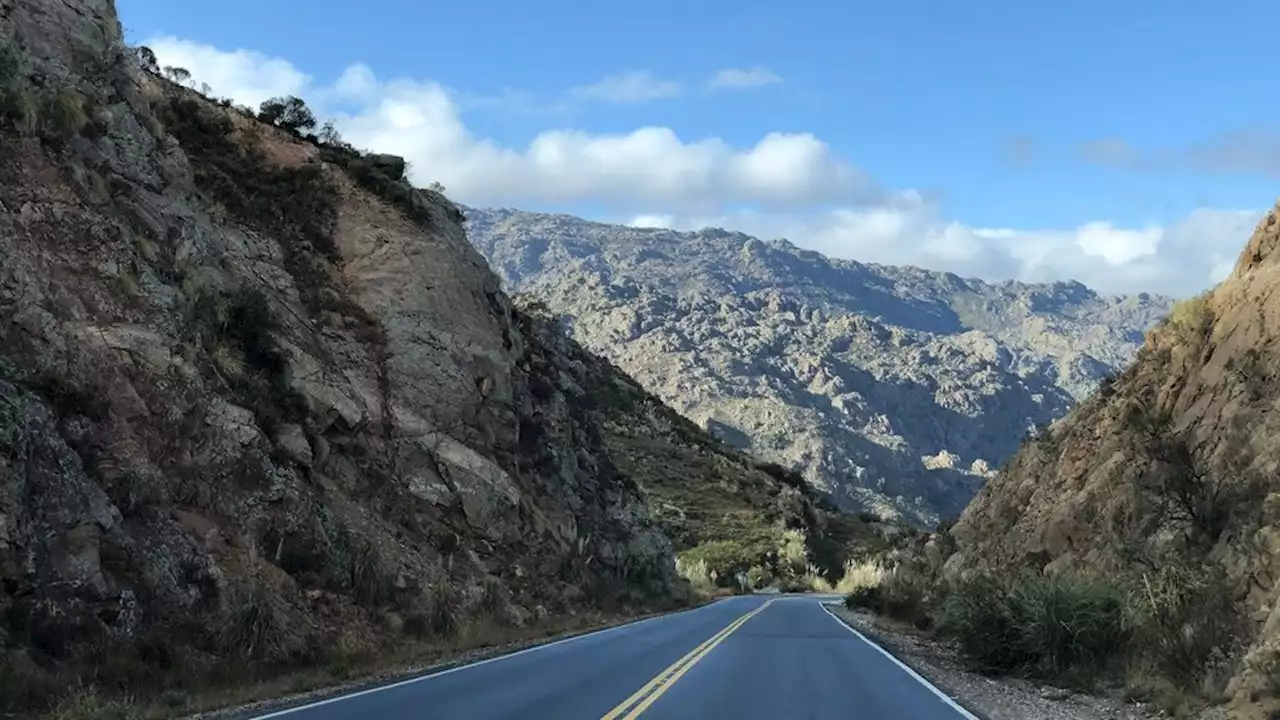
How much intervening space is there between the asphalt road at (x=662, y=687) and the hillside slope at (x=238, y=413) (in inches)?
90.8

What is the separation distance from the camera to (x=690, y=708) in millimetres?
13242

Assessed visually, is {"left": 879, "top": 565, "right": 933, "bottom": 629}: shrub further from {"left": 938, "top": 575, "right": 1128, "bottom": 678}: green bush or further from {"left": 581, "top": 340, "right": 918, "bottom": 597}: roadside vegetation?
{"left": 581, "top": 340, "right": 918, "bottom": 597}: roadside vegetation

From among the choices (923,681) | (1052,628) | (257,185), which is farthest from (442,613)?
(257,185)

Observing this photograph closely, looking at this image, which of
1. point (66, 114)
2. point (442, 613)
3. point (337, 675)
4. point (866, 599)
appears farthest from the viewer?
point (866, 599)

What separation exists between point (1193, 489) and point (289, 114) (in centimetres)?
3770

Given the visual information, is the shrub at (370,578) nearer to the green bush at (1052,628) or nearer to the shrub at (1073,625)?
the green bush at (1052,628)

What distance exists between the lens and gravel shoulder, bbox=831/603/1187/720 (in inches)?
549

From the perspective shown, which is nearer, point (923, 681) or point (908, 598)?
point (923, 681)

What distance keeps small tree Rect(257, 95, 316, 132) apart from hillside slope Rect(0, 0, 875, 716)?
2904mm

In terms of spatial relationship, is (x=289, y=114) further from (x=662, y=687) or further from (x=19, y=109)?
(x=662, y=687)

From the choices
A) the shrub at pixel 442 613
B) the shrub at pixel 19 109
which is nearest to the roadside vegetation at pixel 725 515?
the shrub at pixel 442 613

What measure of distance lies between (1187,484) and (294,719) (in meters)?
15.3

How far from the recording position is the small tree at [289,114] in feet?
143

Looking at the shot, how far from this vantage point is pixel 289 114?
146ft
